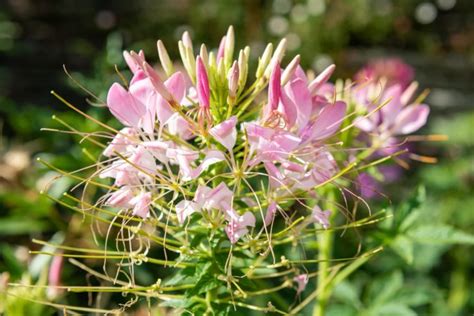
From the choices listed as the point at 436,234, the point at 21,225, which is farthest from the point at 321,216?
the point at 21,225

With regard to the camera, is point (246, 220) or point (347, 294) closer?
point (246, 220)

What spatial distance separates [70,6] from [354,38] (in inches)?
88.0

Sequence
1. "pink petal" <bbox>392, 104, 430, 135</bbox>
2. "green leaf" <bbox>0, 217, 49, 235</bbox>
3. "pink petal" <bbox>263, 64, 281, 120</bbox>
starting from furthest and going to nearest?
1. "green leaf" <bbox>0, 217, 49, 235</bbox>
2. "pink petal" <bbox>392, 104, 430, 135</bbox>
3. "pink petal" <bbox>263, 64, 281, 120</bbox>

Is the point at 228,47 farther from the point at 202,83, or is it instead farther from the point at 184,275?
the point at 184,275

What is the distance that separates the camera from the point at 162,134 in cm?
83

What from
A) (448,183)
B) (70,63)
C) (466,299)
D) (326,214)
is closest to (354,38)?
(70,63)

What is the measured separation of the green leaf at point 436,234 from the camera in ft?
3.51

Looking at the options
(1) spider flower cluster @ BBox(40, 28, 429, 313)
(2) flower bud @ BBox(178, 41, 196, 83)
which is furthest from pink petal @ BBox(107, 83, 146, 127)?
(2) flower bud @ BBox(178, 41, 196, 83)

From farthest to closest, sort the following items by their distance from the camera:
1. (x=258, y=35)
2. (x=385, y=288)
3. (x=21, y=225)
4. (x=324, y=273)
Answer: (x=258, y=35) < (x=21, y=225) < (x=385, y=288) < (x=324, y=273)

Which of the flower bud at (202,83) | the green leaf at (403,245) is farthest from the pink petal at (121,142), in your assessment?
the green leaf at (403,245)

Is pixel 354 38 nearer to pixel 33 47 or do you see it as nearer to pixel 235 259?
pixel 33 47

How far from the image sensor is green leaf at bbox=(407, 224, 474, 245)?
42.2 inches

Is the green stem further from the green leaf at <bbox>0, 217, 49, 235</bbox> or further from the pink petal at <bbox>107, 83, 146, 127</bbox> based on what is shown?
the green leaf at <bbox>0, 217, 49, 235</bbox>

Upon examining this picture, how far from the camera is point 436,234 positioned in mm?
1090
